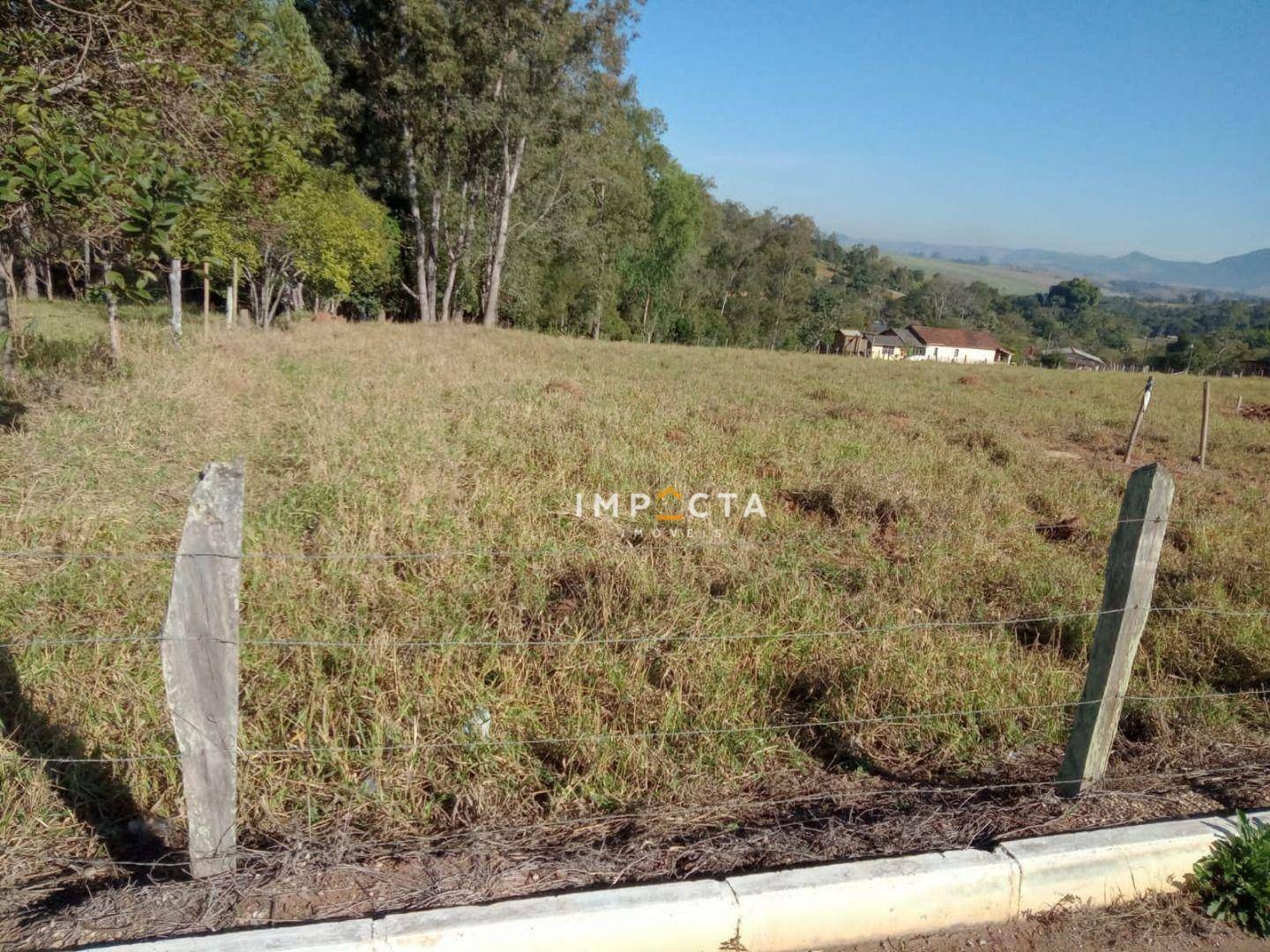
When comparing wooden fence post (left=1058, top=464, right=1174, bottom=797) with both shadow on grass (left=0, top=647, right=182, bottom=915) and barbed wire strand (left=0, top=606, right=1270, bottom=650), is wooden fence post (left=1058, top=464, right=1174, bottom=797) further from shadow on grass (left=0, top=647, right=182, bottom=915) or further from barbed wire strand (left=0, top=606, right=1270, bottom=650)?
shadow on grass (left=0, top=647, right=182, bottom=915)

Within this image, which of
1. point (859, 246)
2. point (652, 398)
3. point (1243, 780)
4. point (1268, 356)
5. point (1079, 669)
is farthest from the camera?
point (859, 246)

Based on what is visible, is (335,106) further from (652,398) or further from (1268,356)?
(1268,356)

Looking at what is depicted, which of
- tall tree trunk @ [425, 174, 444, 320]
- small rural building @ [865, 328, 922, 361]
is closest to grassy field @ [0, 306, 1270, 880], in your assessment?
tall tree trunk @ [425, 174, 444, 320]

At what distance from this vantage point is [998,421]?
1230 centimetres

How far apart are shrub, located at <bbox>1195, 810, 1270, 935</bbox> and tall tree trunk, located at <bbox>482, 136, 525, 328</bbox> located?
2584cm

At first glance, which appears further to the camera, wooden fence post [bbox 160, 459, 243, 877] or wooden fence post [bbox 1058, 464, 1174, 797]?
wooden fence post [bbox 1058, 464, 1174, 797]

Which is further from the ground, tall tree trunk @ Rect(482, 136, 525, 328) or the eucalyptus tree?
tall tree trunk @ Rect(482, 136, 525, 328)

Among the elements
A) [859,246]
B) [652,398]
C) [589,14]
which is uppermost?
[859,246]

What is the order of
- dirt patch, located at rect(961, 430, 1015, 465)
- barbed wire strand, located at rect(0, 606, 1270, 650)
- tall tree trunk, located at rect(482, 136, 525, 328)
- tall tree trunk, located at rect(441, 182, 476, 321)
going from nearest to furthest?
barbed wire strand, located at rect(0, 606, 1270, 650) → dirt patch, located at rect(961, 430, 1015, 465) → tall tree trunk, located at rect(482, 136, 525, 328) → tall tree trunk, located at rect(441, 182, 476, 321)

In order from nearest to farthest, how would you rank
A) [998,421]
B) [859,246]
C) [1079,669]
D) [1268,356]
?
[1079,669] → [998,421] → [1268,356] → [859,246]

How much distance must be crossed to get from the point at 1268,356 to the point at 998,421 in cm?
6076

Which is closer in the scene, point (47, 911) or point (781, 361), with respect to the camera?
point (47, 911)

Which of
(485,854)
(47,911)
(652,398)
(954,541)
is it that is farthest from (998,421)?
(47,911)

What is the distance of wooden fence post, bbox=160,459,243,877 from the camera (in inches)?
74.7
